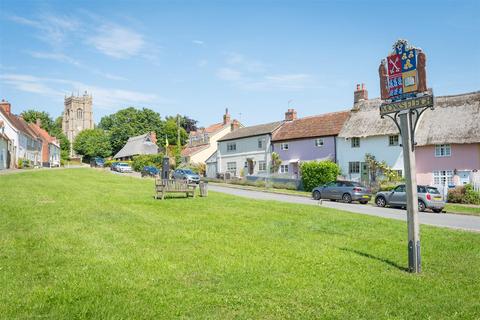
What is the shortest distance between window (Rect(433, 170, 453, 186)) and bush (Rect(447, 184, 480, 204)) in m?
2.86

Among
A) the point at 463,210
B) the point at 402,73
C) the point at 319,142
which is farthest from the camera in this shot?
the point at 319,142

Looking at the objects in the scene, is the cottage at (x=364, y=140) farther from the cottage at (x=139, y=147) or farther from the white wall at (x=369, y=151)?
the cottage at (x=139, y=147)

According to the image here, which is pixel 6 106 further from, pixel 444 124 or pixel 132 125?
pixel 444 124

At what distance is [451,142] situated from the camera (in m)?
33.6

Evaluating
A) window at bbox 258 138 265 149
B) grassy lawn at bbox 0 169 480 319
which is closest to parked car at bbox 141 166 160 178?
window at bbox 258 138 265 149

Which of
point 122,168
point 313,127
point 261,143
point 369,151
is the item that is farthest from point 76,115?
point 369,151

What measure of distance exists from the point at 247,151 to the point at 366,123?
17513 mm

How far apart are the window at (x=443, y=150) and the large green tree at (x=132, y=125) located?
73532 mm

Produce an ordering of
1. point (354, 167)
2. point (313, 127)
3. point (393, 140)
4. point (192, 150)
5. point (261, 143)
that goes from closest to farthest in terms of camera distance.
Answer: point (393, 140)
point (354, 167)
point (313, 127)
point (261, 143)
point (192, 150)

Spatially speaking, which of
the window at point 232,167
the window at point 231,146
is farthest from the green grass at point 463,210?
the window at point 231,146

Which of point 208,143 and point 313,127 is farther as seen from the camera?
point 208,143

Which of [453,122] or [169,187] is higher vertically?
[453,122]

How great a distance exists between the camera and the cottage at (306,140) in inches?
1698

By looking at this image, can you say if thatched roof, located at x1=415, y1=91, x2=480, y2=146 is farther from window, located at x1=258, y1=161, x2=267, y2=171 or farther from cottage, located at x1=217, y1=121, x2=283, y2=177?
window, located at x1=258, y1=161, x2=267, y2=171
